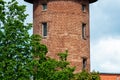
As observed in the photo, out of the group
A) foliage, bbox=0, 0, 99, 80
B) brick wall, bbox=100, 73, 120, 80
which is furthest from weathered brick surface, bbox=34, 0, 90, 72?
foliage, bbox=0, 0, 99, 80

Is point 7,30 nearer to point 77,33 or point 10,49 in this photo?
point 10,49

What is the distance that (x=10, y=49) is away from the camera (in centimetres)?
3131

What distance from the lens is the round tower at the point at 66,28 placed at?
45219mm

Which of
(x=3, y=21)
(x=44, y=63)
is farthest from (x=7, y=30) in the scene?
(x=44, y=63)

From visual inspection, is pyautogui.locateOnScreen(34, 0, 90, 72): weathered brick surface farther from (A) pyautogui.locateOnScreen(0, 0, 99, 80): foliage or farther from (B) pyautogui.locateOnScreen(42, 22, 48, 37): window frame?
(A) pyautogui.locateOnScreen(0, 0, 99, 80): foliage

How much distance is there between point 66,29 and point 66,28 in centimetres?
10

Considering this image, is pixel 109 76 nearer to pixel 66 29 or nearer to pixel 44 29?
pixel 66 29

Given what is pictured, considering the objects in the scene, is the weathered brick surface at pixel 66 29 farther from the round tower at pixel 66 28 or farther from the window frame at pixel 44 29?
the window frame at pixel 44 29

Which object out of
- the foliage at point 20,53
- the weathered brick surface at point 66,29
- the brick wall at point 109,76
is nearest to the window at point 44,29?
the weathered brick surface at point 66,29

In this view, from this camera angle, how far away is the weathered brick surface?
45.2m

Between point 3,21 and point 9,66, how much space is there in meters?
3.45

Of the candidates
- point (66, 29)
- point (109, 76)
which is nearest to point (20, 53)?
point (66, 29)

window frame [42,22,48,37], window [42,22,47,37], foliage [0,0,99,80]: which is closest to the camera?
foliage [0,0,99,80]

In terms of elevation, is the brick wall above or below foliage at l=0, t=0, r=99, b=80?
below
